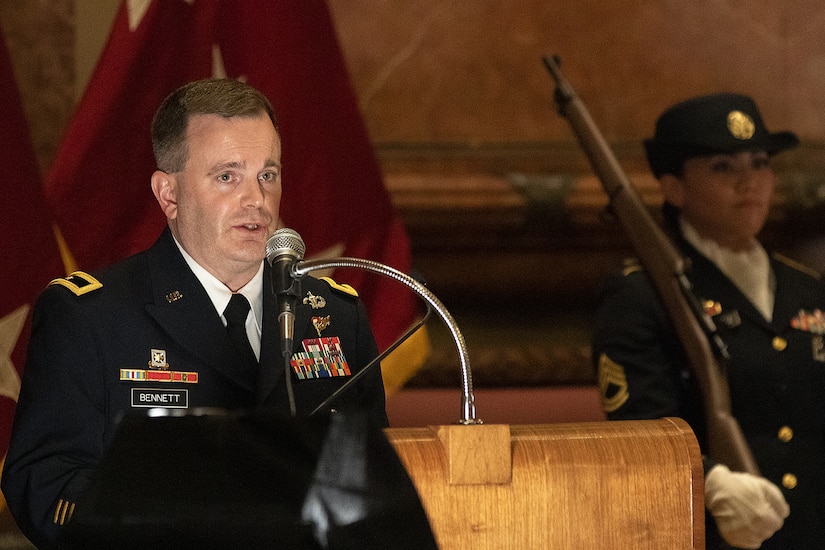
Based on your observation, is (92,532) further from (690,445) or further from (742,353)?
(742,353)

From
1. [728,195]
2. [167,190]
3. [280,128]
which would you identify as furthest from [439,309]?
[280,128]

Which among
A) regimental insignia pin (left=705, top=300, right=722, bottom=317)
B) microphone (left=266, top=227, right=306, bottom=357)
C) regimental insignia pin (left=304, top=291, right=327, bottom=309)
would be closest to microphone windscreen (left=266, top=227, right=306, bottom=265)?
microphone (left=266, top=227, right=306, bottom=357)

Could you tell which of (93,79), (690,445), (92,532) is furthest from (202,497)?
(93,79)

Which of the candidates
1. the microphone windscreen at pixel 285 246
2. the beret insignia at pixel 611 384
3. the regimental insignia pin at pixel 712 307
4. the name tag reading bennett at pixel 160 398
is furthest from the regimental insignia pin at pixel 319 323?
the regimental insignia pin at pixel 712 307

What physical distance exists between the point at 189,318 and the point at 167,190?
0.69 ft

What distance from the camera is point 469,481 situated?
4.11 feet

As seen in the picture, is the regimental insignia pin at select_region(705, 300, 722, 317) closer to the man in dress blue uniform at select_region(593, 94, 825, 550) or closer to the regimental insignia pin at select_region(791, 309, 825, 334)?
the man in dress blue uniform at select_region(593, 94, 825, 550)

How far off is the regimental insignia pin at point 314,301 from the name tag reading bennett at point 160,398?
28cm

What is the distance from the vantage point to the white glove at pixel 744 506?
77.3 inches

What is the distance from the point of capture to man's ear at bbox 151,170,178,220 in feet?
5.63

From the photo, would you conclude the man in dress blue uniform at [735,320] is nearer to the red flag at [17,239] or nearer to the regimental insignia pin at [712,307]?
the regimental insignia pin at [712,307]

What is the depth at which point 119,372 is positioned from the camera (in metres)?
1.59

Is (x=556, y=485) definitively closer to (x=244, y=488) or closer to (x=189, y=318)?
(x=244, y=488)

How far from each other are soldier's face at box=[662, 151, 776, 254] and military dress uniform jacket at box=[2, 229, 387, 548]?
0.91 m
